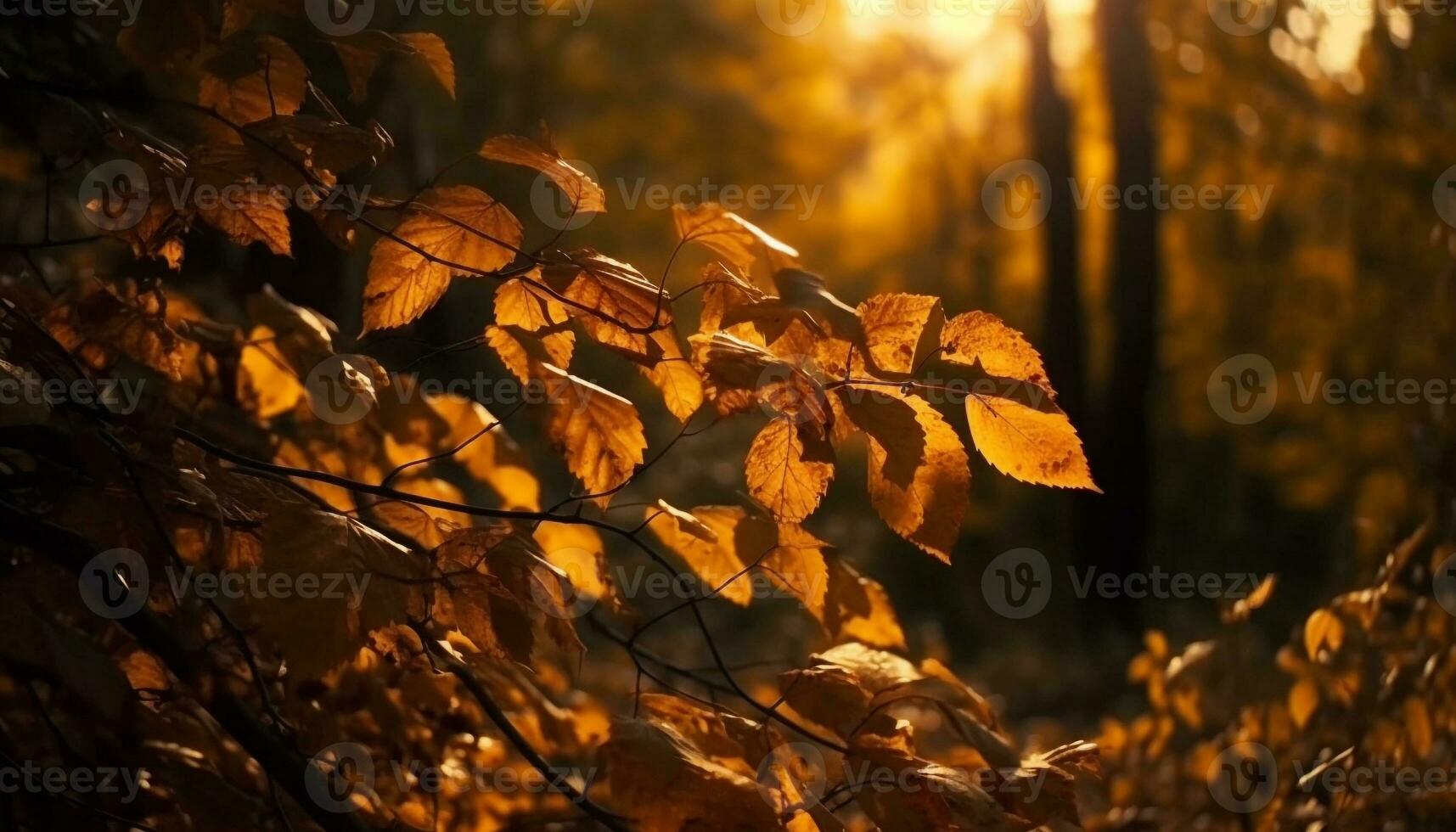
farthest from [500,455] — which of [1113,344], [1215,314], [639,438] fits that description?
[1215,314]

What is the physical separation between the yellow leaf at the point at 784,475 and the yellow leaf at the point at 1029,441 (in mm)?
175

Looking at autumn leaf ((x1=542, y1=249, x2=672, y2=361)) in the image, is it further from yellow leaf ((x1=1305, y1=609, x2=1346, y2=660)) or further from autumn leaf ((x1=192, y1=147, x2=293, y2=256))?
yellow leaf ((x1=1305, y1=609, x2=1346, y2=660))

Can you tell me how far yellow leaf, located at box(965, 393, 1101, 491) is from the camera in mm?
1353

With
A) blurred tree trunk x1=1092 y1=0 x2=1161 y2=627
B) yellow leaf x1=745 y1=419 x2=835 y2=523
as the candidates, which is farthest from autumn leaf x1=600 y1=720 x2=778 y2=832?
blurred tree trunk x1=1092 y1=0 x2=1161 y2=627

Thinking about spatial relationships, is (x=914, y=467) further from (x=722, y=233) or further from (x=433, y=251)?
(x=433, y=251)

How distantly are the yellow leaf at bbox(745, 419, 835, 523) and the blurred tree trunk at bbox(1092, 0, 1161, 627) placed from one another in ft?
30.0

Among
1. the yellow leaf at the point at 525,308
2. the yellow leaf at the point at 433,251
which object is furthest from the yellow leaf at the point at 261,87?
the yellow leaf at the point at 525,308

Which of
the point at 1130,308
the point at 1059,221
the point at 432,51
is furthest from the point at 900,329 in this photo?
the point at 1059,221

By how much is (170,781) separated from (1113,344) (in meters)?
9.88

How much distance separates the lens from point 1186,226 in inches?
647

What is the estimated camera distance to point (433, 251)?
149cm

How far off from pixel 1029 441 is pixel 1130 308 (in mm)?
9455

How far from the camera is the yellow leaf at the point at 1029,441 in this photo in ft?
4.44

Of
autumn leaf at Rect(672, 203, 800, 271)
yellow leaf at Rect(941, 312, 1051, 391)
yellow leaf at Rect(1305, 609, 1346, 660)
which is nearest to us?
yellow leaf at Rect(941, 312, 1051, 391)
